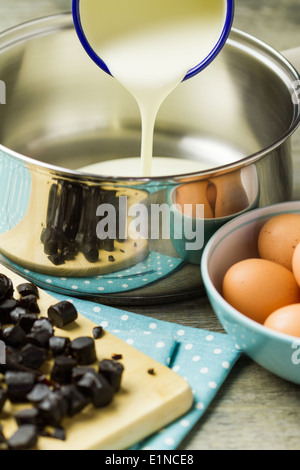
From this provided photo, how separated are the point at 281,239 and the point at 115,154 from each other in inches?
27.5

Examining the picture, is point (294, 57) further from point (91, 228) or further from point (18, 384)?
point (18, 384)

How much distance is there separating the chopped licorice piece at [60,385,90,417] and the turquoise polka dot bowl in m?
0.26

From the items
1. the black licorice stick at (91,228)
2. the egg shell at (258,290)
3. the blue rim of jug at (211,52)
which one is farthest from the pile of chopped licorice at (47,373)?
the blue rim of jug at (211,52)

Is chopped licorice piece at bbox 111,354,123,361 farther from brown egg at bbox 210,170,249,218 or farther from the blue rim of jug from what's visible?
the blue rim of jug

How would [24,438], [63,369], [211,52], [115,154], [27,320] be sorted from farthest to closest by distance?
1. [115,154]
2. [211,52]
3. [27,320]
4. [63,369]
5. [24,438]

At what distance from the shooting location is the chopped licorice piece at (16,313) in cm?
117

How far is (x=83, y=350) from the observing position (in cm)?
109

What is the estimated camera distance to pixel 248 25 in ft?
7.47

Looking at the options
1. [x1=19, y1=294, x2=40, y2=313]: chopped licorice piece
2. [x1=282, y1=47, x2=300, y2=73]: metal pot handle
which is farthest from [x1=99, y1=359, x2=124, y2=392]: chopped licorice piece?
[x1=282, y1=47, x2=300, y2=73]: metal pot handle

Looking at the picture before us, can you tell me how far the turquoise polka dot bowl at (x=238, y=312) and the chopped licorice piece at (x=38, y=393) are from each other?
1.00 feet

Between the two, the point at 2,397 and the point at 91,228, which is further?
the point at 91,228

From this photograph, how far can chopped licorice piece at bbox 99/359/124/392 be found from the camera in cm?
103

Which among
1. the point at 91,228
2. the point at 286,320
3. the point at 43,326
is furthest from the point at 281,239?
the point at 43,326

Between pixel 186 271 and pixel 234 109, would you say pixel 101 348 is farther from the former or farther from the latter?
pixel 234 109
